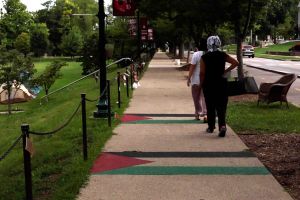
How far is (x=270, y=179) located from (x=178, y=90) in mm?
13367

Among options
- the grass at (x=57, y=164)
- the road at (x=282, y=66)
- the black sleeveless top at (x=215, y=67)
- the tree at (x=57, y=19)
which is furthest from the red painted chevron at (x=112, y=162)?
the tree at (x=57, y=19)

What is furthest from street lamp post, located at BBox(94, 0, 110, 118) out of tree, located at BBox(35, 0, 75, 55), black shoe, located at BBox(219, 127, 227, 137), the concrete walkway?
tree, located at BBox(35, 0, 75, 55)

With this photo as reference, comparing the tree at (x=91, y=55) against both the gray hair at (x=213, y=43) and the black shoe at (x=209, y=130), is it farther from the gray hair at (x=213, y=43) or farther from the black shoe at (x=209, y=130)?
the gray hair at (x=213, y=43)

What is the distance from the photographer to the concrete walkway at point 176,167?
5.95 meters

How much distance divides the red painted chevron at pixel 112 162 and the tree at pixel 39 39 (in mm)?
110676

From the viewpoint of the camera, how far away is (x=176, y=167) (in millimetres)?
7191

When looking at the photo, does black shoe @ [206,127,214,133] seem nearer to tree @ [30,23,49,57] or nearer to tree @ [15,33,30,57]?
tree @ [15,33,30,57]

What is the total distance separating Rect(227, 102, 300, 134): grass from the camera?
406 inches

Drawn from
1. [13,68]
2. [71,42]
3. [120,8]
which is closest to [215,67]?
[120,8]

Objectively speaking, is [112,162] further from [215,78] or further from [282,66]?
[282,66]

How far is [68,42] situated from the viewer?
111562mm

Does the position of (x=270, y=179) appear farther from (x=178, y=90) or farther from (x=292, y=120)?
(x=178, y=90)

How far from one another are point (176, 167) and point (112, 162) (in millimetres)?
944

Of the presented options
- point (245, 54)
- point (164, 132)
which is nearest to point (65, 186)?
point (164, 132)
